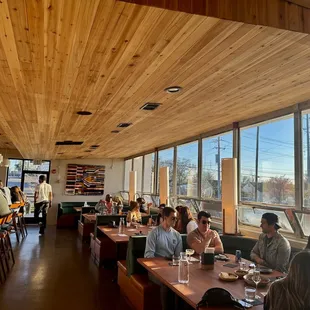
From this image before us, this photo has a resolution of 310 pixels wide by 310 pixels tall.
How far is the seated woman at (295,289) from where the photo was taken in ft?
5.84

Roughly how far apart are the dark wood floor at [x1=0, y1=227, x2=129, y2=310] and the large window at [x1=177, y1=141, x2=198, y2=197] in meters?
2.82

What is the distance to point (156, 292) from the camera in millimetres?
3592

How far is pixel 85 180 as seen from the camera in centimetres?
1285

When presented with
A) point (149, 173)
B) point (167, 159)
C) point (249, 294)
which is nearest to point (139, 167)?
Result: point (149, 173)

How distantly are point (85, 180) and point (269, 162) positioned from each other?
30.3ft

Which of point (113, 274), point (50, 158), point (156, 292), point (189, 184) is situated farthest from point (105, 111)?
point (50, 158)

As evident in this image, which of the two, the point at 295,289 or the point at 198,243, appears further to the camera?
the point at 198,243

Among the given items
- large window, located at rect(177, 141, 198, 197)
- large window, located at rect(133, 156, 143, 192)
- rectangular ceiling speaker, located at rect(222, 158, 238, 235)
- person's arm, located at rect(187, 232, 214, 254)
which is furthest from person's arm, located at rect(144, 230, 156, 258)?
large window, located at rect(133, 156, 143, 192)

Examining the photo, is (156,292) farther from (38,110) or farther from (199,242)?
(38,110)

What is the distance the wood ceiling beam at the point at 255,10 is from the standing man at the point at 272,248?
2317mm

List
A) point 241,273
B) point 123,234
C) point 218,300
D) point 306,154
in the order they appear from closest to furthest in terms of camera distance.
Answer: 1. point 218,300
2. point 241,273
3. point 306,154
4. point 123,234

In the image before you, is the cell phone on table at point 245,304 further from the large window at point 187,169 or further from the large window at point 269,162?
the large window at point 187,169

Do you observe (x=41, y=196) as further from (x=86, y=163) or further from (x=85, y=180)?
(x=86, y=163)

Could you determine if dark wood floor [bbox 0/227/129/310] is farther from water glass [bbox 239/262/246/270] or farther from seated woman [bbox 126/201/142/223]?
water glass [bbox 239/262/246/270]
